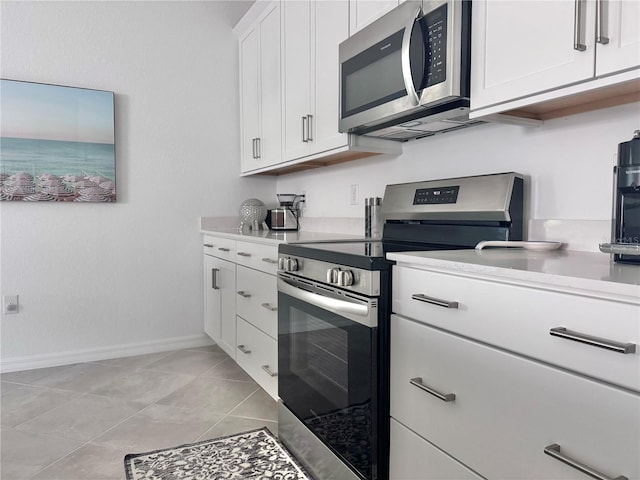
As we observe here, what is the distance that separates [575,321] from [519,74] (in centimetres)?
74

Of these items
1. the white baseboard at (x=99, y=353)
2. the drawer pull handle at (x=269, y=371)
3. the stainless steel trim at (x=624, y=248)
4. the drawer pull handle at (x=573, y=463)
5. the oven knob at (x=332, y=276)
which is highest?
the stainless steel trim at (x=624, y=248)

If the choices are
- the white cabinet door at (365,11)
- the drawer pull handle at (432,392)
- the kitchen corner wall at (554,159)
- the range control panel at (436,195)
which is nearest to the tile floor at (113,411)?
the drawer pull handle at (432,392)

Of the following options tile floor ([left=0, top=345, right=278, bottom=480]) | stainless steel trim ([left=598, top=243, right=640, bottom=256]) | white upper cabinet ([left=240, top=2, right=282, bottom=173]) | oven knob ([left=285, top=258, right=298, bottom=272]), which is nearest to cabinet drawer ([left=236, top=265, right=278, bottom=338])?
oven knob ([left=285, top=258, right=298, bottom=272])

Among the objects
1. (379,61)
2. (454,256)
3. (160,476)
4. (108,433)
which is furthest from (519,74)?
(108,433)

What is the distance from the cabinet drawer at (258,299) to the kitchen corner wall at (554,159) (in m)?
0.84

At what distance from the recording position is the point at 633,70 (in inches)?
40.4

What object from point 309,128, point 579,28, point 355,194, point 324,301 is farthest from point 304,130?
point 579,28

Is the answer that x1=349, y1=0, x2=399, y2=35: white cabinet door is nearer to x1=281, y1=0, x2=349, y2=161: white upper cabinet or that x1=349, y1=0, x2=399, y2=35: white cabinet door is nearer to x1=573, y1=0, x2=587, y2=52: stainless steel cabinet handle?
x1=281, y1=0, x2=349, y2=161: white upper cabinet

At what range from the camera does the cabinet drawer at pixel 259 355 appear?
2146 mm

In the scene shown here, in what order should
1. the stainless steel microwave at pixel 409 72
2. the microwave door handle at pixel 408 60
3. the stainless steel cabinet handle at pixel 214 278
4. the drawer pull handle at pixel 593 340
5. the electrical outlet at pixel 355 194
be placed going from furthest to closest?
the stainless steel cabinet handle at pixel 214 278 < the electrical outlet at pixel 355 194 < the microwave door handle at pixel 408 60 < the stainless steel microwave at pixel 409 72 < the drawer pull handle at pixel 593 340

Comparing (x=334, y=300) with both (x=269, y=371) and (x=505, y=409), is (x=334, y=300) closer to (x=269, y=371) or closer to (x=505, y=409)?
(x=505, y=409)

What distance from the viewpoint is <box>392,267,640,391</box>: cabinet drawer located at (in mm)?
776

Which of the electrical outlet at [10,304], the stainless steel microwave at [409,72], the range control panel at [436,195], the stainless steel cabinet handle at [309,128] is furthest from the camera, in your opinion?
the electrical outlet at [10,304]

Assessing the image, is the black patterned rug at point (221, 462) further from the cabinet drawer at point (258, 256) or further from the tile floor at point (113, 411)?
the cabinet drawer at point (258, 256)
